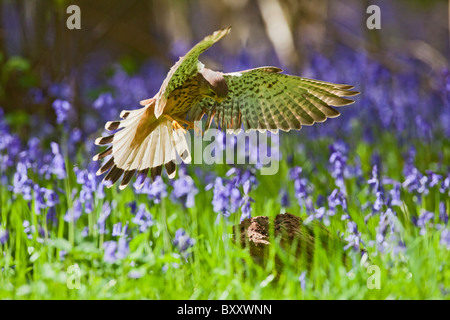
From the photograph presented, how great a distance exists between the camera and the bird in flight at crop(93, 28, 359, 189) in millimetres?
3023

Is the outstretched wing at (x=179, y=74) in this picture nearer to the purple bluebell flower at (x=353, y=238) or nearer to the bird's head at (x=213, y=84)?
the bird's head at (x=213, y=84)

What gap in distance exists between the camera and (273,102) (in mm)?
3457

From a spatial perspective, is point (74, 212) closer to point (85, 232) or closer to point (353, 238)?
point (85, 232)

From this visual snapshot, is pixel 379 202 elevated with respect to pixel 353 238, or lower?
elevated

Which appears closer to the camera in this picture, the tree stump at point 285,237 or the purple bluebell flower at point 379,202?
the tree stump at point 285,237

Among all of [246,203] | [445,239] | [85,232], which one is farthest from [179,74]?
[445,239]

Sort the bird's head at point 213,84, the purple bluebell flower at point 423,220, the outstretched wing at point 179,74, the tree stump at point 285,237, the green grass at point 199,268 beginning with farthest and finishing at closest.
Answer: the purple bluebell flower at point 423,220, the tree stump at point 285,237, the bird's head at point 213,84, the green grass at point 199,268, the outstretched wing at point 179,74

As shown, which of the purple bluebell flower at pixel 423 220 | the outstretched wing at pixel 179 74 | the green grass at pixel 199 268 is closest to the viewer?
the outstretched wing at pixel 179 74

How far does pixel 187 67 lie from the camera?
9.55 feet

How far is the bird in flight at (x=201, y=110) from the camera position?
302 centimetres

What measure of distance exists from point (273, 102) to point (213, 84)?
603 millimetres

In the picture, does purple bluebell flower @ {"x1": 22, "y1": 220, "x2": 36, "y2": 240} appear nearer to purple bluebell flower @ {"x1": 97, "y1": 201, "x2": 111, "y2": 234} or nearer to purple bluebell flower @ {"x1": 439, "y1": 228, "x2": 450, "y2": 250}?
purple bluebell flower @ {"x1": 97, "y1": 201, "x2": 111, "y2": 234}

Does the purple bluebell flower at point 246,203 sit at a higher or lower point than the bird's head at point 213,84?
lower

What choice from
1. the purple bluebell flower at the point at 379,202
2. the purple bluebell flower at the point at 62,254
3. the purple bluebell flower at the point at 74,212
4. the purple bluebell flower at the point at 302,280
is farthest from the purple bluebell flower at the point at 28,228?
the purple bluebell flower at the point at 379,202
